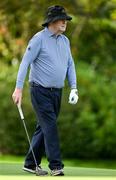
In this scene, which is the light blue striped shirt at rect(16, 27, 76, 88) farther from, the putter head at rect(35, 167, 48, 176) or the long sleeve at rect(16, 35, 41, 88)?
the putter head at rect(35, 167, 48, 176)

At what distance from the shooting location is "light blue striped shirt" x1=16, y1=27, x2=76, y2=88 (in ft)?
32.7

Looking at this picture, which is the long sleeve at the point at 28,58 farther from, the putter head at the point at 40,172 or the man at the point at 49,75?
the putter head at the point at 40,172

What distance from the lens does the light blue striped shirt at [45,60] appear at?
9961mm

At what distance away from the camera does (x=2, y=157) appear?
2164cm

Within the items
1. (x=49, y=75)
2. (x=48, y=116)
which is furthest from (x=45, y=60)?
(x=48, y=116)

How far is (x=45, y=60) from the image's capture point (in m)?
10.0

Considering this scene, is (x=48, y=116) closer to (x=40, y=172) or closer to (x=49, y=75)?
(x=49, y=75)

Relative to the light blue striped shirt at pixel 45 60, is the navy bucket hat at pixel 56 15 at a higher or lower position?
higher

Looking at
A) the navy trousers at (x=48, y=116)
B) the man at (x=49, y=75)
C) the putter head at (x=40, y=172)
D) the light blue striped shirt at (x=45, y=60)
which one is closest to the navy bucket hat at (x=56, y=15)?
the man at (x=49, y=75)

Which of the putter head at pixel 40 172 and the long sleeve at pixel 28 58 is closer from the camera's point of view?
the long sleeve at pixel 28 58

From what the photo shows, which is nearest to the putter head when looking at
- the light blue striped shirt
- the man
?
the man

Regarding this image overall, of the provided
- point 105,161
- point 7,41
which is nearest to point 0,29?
point 7,41

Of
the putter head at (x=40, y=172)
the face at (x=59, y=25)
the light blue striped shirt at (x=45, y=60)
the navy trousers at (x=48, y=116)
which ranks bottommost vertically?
the putter head at (x=40, y=172)

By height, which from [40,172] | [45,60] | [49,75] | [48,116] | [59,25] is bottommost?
[40,172]
